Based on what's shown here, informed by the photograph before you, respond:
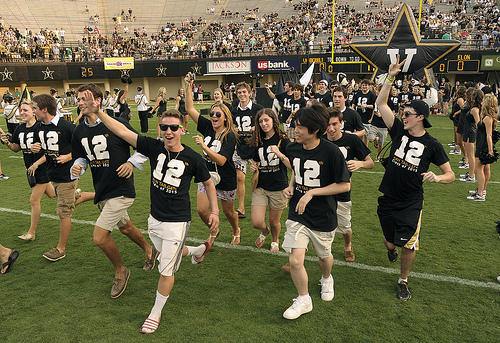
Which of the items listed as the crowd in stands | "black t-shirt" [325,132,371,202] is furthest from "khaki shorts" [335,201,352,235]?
the crowd in stands

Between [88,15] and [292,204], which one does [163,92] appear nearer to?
[292,204]

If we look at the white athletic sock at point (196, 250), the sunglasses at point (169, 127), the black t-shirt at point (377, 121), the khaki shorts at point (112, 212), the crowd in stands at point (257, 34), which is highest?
the crowd in stands at point (257, 34)

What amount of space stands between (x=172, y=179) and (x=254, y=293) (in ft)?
5.43

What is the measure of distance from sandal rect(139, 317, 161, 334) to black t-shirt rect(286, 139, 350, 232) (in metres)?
1.66

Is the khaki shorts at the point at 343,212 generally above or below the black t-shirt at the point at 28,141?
below

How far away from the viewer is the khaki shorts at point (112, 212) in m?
4.29

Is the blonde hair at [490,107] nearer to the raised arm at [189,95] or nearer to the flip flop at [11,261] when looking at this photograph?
the raised arm at [189,95]

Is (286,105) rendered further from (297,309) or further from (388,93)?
(297,309)

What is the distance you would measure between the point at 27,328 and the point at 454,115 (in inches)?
424

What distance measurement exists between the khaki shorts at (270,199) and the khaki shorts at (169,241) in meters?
1.58

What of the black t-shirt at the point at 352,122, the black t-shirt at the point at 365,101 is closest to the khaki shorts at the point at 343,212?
the black t-shirt at the point at 352,122

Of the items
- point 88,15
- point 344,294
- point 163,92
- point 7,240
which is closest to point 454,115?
point 344,294

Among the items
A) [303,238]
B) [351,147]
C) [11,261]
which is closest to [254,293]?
[303,238]

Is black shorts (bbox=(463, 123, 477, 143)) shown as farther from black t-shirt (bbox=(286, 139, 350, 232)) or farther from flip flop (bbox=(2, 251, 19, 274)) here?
flip flop (bbox=(2, 251, 19, 274))
